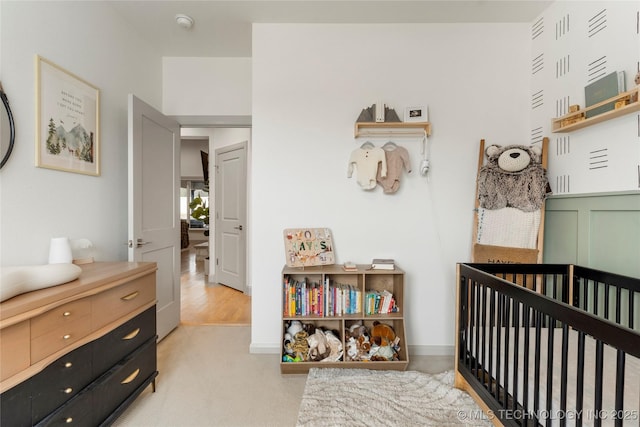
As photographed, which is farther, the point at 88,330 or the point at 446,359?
the point at 446,359

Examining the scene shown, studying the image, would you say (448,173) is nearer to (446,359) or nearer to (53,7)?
(446,359)

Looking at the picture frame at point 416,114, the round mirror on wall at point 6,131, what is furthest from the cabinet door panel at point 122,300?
the picture frame at point 416,114

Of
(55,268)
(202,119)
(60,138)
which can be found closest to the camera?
(55,268)

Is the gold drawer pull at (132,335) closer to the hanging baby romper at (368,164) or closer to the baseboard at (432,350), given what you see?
the hanging baby romper at (368,164)

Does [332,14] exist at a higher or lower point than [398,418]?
higher

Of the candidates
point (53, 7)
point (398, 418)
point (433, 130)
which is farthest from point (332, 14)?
point (398, 418)

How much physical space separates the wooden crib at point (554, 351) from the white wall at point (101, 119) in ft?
7.66

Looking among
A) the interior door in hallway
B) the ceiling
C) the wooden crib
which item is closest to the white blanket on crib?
the wooden crib

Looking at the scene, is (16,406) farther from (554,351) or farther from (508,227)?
(508,227)

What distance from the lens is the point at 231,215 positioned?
3.98 meters

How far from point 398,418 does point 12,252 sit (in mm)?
2125

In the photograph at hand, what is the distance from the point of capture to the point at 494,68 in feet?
7.31

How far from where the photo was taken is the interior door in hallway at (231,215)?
Answer: 378 cm

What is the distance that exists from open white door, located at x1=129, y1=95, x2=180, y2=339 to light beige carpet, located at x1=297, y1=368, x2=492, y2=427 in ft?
4.91
